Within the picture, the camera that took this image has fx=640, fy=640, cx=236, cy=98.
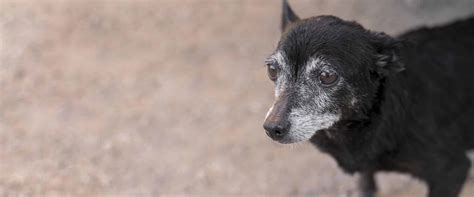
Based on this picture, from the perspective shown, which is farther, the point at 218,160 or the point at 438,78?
the point at 218,160

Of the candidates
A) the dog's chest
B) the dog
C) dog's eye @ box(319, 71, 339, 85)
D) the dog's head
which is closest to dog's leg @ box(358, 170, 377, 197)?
the dog

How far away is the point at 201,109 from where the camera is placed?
20.6ft

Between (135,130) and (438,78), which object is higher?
(135,130)

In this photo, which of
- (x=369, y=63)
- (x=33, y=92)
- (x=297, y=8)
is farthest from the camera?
(x=297, y=8)

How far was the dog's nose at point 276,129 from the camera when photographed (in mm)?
3904

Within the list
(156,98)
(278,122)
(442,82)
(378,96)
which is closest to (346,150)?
(378,96)

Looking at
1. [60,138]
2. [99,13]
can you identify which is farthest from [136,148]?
[99,13]

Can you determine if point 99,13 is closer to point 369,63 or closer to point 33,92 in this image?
point 33,92

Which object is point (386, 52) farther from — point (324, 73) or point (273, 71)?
point (273, 71)

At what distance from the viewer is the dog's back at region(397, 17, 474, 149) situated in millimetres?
4539

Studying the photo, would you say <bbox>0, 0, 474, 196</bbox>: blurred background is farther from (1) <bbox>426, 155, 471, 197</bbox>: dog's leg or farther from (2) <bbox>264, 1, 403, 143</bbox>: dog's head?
(2) <bbox>264, 1, 403, 143</bbox>: dog's head

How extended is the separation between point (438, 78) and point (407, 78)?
0.36 meters

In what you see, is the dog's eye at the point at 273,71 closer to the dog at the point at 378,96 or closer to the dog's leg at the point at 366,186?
the dog at the point at 378,96

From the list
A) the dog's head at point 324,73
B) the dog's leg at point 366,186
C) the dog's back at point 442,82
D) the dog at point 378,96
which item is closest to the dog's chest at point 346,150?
the dog at point 378,96
